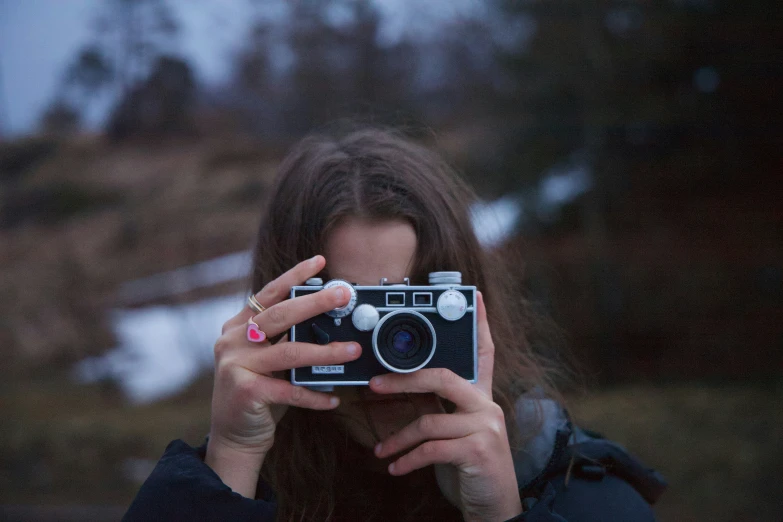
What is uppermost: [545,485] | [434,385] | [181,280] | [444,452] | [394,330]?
[181,280]

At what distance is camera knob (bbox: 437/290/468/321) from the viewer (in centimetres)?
126

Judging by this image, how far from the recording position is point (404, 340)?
4.15 ft

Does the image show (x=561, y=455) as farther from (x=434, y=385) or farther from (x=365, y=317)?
(x=365, y=317)

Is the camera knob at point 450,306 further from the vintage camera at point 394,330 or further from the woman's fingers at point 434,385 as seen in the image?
the woman's fingers at point 434,385

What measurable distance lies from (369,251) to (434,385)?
32cm

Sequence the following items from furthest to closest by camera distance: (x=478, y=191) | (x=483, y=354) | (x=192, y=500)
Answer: (x=478, y=191)
(x=483, y=354)
(x=192, y=500)

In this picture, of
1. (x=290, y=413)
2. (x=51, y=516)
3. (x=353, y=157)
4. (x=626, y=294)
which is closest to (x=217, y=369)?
(x=290, y=413)

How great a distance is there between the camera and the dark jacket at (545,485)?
122cm

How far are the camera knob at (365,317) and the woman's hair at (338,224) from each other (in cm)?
18

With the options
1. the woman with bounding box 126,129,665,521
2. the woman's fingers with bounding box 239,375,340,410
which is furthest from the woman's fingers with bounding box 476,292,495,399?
the woman's fingers with bounding box 239,375,340,410

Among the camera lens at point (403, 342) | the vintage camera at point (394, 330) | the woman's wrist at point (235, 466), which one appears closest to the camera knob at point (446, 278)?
the vintage camera at point (394, 330)

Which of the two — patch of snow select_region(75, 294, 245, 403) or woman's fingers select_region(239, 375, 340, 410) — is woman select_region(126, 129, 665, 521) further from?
patch of snow select_region(75, 294, 245, 403)

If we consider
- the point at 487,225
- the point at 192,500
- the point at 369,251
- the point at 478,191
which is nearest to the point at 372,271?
the point at 369,251

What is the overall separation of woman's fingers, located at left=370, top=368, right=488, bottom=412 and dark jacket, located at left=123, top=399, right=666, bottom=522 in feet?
0.74
